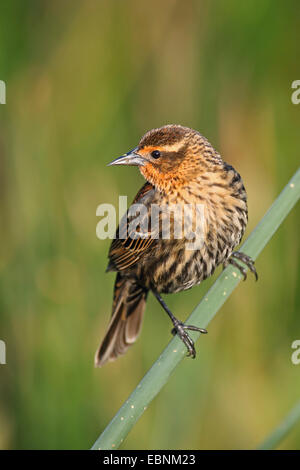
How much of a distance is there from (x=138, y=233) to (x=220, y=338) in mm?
712

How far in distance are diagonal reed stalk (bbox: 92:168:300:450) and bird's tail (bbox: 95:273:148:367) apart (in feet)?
2.98

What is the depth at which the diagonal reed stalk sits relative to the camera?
1602 millimetres

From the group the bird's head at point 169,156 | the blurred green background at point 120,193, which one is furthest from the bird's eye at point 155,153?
the blurred green background at point 120,193

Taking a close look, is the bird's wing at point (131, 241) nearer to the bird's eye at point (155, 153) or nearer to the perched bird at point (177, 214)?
the perched bird at point (177, 214)

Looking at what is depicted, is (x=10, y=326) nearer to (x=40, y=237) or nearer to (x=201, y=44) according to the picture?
(x=40, y=237)

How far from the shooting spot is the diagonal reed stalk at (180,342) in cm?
160

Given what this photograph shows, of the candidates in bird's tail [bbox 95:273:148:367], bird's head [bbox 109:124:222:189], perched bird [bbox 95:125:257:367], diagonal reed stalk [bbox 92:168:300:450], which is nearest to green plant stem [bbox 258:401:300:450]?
diagonal reed stalk [bbox 92:168:300:450]

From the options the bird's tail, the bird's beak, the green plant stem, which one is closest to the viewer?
the green plant stem

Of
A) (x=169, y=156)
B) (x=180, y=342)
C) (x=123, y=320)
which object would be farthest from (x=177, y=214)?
(x=123, y=320)

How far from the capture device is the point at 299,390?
9.30ft

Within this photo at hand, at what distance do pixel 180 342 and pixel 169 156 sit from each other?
26.4 inches

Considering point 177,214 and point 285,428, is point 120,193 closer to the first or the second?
point 177,214

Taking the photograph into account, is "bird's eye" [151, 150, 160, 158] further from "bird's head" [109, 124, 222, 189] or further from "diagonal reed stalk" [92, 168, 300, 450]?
"diagonal reed stalk" [92, 168, 300, 450]

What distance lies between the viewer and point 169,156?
2219 mm
